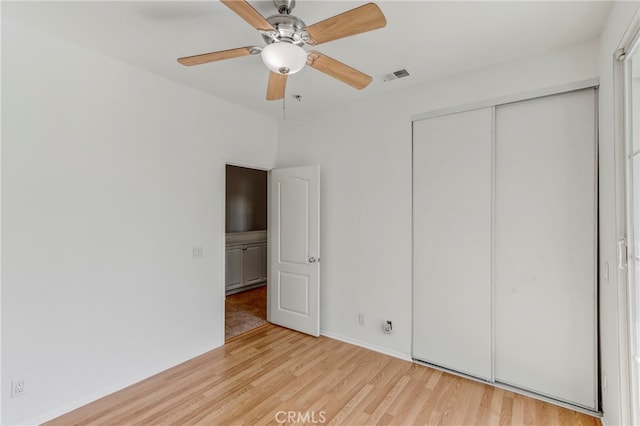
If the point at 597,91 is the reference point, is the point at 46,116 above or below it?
below

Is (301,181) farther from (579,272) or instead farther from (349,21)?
(579,272)

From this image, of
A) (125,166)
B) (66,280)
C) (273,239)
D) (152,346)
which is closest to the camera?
(66,280)

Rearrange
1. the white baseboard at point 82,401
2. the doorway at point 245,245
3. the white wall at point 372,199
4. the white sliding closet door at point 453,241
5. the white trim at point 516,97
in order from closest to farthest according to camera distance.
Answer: the white baseboard at point 82,401
the white trim at point 516,97
the white sliding closet door at point 453,241
the white wall at point 372,199
the doorway at point 245,245

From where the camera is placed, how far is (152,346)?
277 centimetres

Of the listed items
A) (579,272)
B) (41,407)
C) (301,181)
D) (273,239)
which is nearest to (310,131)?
(301,181)

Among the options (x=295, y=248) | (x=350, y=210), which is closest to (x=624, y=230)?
(x=350, y=210)

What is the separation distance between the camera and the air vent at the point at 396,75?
273cm

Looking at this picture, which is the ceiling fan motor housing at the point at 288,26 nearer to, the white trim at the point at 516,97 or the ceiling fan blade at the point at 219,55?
the ceiling fan blade at the point at 219,55

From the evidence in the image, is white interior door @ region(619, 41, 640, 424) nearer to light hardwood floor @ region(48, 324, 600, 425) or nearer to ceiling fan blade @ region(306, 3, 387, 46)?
light hardwood floor @ region(48, 324, 600, 425)

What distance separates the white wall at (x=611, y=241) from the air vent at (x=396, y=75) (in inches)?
52.0

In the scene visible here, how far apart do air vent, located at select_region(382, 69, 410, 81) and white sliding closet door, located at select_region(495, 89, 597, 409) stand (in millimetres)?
862

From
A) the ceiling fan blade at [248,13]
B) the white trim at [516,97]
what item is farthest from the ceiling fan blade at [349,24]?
the white trim at [516,97]

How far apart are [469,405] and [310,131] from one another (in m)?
3.11

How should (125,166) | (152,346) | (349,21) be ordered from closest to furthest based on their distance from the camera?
(349,21)
(125,166)
(152,346)
